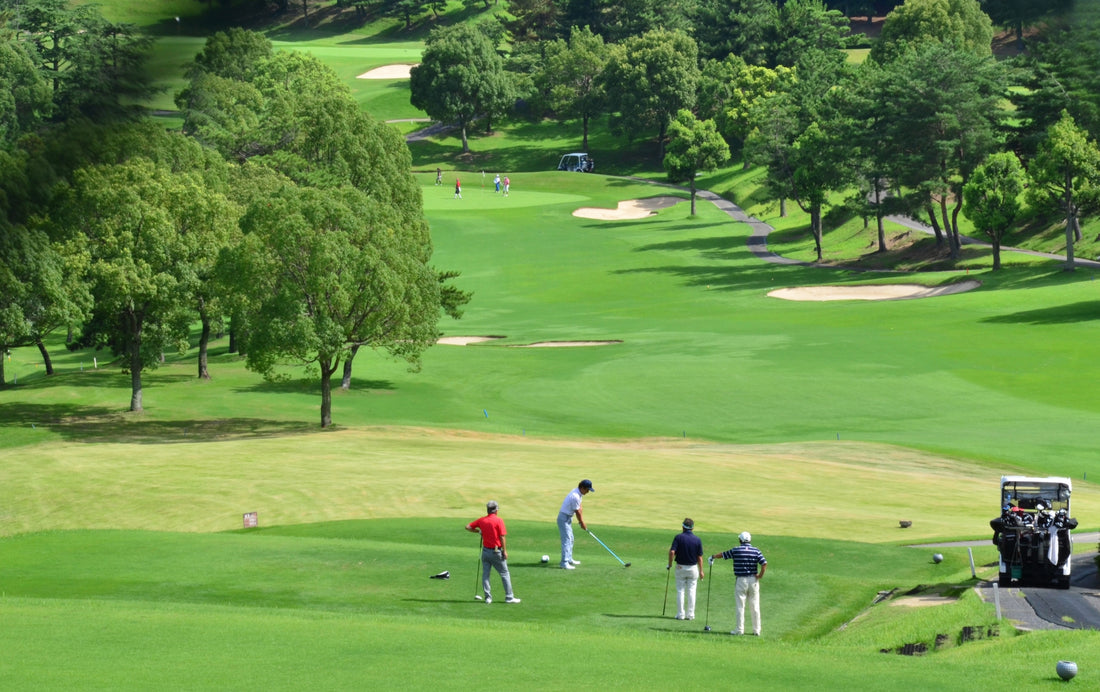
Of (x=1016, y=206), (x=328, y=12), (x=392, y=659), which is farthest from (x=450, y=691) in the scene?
(x=1016, y=206)

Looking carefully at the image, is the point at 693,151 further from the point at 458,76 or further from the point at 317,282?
the point at 317,282

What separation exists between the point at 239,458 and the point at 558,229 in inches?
3458

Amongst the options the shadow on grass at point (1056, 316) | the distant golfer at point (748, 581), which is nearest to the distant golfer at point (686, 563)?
the distant golfer at point (748, 581)

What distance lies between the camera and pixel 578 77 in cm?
16475

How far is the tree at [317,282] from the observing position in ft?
171

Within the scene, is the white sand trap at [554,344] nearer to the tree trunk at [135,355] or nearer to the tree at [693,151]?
the tree trunk at [135,355]

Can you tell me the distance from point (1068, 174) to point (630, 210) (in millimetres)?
64526

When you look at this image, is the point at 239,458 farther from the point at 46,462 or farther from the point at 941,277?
the point at 941,277

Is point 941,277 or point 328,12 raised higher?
point 328,12

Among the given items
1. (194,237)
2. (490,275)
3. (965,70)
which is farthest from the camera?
(490,275)

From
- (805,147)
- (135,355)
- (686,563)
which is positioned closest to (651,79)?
(805,147)

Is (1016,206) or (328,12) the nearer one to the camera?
(328,12)

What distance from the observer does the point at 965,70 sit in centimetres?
9944

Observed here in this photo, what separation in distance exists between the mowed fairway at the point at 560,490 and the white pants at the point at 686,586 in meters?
0.73
